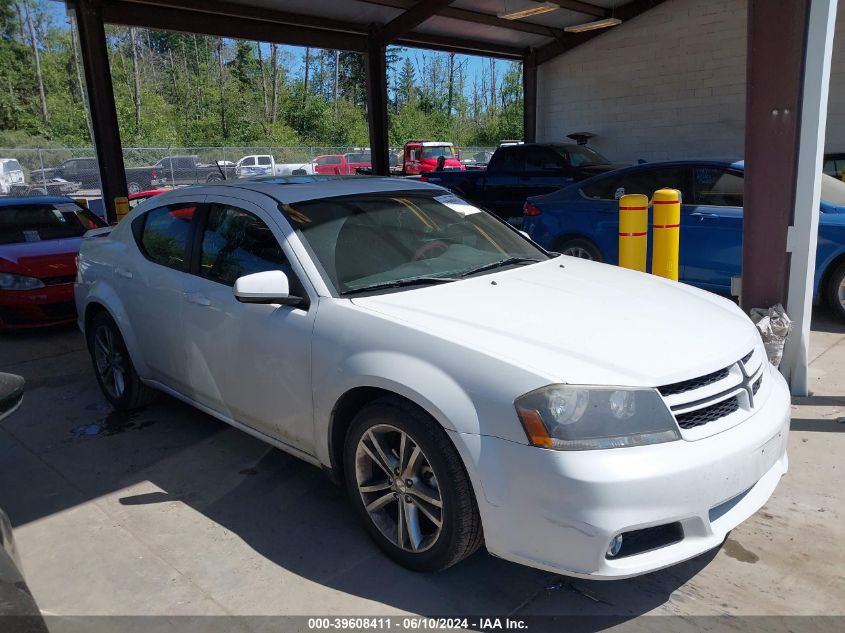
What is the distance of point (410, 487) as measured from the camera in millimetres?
2762

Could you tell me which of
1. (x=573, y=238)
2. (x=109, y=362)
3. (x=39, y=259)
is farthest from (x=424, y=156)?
(x=109, y=362)

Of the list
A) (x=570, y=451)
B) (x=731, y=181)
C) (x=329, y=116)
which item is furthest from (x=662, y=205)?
(x=329, y=116)

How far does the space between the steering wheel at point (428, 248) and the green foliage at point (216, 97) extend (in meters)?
43.9

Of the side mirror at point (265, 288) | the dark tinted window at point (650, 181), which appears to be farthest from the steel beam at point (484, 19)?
the side mirror at point (265, 288)

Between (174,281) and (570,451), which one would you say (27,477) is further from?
(570,451)

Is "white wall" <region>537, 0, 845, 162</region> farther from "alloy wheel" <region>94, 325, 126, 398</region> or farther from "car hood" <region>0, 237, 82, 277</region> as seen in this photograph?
"alloy wheel" <region>94, 325, 126, 398</region>

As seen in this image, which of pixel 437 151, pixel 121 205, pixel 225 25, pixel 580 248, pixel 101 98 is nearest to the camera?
pixel 580 248

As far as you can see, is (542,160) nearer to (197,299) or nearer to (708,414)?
(197,299)

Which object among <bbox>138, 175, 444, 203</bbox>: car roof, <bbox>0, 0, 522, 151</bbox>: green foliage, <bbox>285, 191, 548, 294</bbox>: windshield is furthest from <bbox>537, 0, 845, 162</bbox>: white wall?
<bbox>0, 0, 522, 151</bbox>: green foliage

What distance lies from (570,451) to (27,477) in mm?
3306

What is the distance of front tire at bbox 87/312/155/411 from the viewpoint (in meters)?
4.68

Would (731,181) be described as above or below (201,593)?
above

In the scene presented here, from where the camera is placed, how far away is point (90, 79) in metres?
11.0

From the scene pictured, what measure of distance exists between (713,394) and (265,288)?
195 cm
